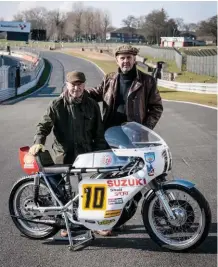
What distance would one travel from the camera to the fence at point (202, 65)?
38.0 meters

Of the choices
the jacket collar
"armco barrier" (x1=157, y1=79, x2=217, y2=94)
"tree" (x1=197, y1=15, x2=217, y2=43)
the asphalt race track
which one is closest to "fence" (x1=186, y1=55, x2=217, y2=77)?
"armco barrier" (x1=157, y1=79, x2=217, y2=94)

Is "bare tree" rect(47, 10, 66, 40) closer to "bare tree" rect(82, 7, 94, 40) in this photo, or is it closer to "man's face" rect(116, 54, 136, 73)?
"bare tree" rect(82, 7, 94, 40)

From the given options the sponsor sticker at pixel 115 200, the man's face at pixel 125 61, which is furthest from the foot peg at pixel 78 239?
the man's face at pixel 125 61

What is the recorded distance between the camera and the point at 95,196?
4086mm

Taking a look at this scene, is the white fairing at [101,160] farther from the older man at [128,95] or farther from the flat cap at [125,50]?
the flat cap at [125,50]

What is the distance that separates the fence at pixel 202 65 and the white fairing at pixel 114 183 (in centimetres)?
3479

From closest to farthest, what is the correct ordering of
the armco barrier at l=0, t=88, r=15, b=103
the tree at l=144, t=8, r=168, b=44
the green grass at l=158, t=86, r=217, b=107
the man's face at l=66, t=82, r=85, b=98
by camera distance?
the man's face at l=66, t=82, r=85, b=98
the green grass at l=158, t=86, r=217, b=107
the armco barrier at l=0, t=88, r=15, b=103
the tree at l=144, t=8, r=168, b=44

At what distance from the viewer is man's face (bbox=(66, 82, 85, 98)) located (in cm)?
432

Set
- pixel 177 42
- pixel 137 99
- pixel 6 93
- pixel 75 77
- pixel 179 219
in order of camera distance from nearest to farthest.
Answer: pixel 179 219
pixel 75 77
pixel 137 99
pixel 6 93
pixel 177 42

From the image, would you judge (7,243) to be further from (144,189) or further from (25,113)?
(25,113)

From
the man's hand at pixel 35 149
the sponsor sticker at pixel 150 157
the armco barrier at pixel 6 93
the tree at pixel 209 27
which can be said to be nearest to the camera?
the sponsor sticker at pixel 150 157

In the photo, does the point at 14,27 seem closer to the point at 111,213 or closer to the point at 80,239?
the point at 80,239

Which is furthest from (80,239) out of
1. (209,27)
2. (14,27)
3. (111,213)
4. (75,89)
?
(209,27)

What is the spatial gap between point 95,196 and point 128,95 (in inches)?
50.0
